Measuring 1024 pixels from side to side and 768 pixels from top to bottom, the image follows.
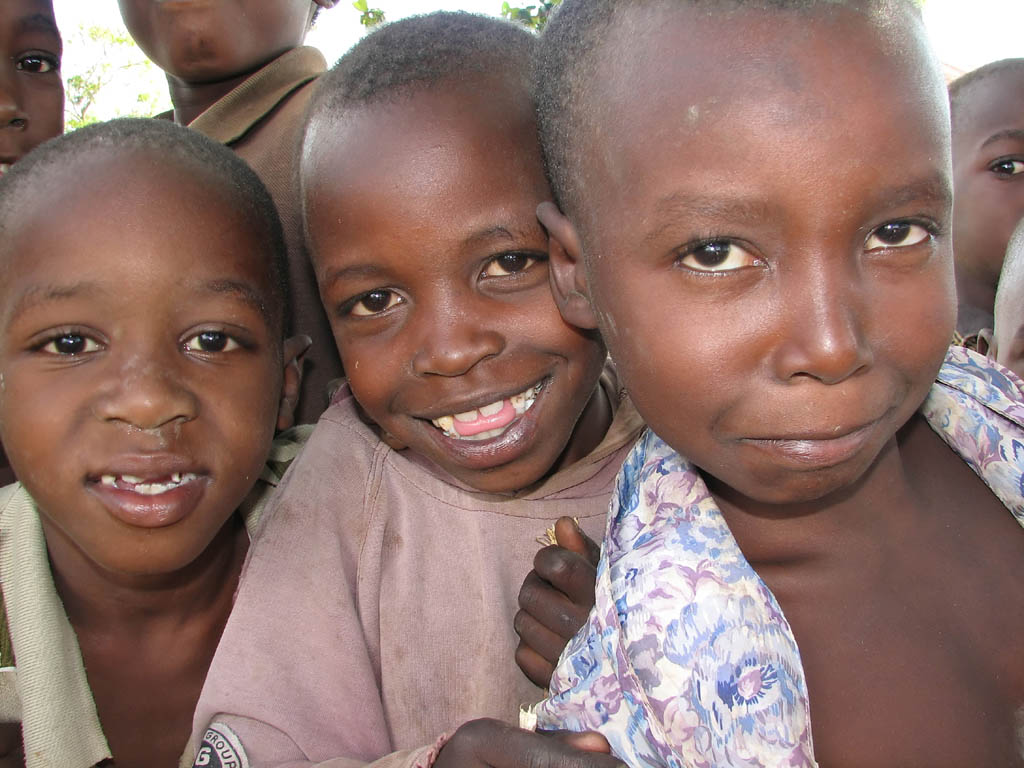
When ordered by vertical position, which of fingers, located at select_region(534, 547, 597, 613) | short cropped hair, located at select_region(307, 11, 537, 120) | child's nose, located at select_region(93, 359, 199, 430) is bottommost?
fingers, located at select_region(534, 547, 597, 613)

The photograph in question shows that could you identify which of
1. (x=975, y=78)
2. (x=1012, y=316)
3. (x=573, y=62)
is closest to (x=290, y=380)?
(x=573, y=62)

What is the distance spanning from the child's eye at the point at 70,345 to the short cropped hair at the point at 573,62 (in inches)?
38.4

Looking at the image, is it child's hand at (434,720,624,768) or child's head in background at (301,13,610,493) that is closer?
child's hand at (434,720,624,768)

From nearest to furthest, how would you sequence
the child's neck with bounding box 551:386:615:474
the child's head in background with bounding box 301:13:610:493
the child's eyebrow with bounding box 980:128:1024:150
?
the child's head in background with bounding box 301:13:610:493
the child's neck with bounding box 551:386:615:474
the child's eyebrow with bounding box 980:128:1024:150

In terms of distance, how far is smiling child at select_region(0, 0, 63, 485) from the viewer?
9.22 feet

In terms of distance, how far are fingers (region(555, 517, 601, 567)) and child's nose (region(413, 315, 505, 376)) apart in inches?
14.0

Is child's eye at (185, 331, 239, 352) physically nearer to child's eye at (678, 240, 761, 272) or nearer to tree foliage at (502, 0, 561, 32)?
child's eye at (678, 240, 761, 272)

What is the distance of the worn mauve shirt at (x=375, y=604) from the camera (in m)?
1.59

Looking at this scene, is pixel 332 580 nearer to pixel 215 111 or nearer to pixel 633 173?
pixel 633 173

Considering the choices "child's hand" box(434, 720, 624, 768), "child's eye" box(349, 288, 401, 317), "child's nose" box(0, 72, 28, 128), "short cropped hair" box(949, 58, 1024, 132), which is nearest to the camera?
"child's hand" box(434, 720, 624, 768)

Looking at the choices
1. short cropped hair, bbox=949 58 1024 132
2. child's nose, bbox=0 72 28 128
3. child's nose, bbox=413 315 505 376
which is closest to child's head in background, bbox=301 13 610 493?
child's nose, bbox=413 315 505 376

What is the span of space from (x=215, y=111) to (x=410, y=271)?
4.69ft

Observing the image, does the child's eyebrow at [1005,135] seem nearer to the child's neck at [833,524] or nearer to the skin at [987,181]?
the skin at [987,181]

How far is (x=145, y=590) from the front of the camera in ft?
6.82
